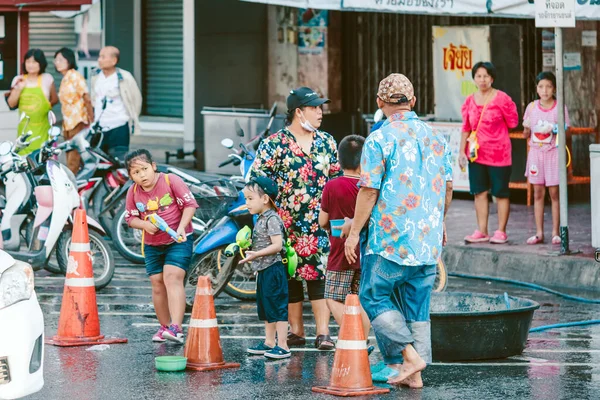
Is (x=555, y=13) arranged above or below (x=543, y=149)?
above

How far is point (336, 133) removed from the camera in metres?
18.6

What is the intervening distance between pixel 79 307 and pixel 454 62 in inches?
325

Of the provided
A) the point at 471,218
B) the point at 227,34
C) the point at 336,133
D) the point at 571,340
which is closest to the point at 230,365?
the point at 571,340

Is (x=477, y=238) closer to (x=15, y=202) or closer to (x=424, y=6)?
(x=424, y=6)

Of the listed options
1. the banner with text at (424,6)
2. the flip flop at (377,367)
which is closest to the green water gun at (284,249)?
the flip flop at (377,367)

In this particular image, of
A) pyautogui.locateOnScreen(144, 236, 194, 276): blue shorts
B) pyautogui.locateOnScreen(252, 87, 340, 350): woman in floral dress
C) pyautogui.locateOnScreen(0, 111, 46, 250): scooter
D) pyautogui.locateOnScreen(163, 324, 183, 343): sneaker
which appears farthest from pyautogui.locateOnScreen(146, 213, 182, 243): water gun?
pyautogui.locateOnScreen(0, 111, 46, 250): scooter

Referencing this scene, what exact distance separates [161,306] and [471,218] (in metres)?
6.36

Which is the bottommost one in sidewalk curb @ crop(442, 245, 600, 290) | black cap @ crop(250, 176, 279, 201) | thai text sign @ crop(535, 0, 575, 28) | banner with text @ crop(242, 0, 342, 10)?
sidewalk curb @ crop(442, 245, 600, 290)

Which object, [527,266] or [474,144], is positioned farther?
[474,144]

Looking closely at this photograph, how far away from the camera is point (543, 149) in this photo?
1298 centimetres

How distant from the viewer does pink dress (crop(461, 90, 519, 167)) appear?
515 inches

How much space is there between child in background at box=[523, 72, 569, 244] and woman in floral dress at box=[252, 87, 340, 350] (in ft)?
13.9

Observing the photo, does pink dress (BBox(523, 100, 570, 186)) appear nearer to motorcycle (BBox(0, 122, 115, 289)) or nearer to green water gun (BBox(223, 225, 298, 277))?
motorcycle (BBox(0, 122, 115, 289))

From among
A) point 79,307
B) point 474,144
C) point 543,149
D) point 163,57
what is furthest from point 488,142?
point 163,57
